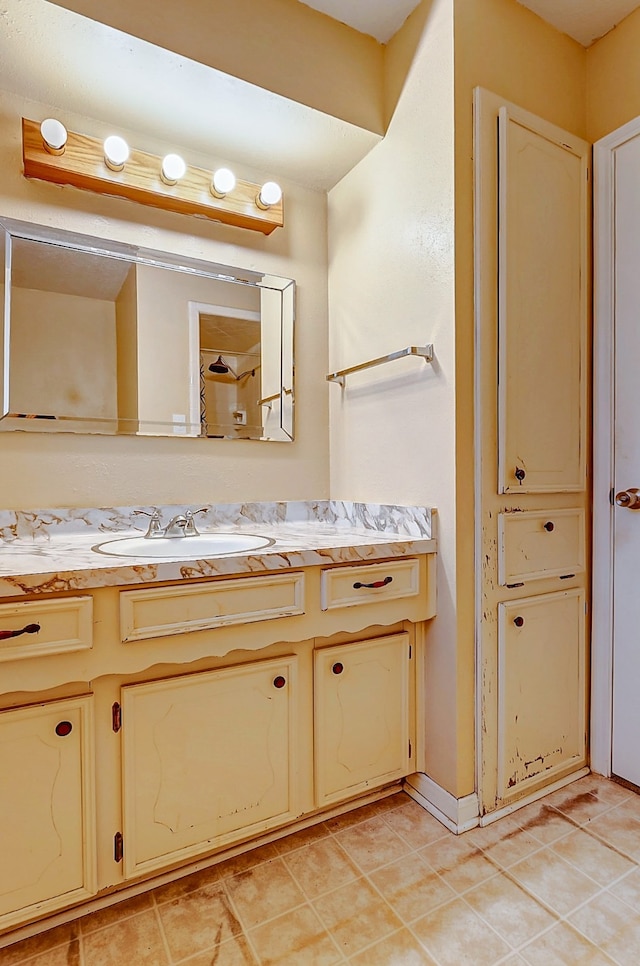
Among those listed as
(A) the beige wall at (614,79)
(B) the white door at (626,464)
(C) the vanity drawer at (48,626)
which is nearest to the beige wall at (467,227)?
(A) the beige wall at (614,79)

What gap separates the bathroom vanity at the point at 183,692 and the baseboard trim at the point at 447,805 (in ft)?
0.28

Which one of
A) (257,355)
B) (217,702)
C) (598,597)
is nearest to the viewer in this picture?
(217,702)

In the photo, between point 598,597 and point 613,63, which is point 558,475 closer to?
point 598,597

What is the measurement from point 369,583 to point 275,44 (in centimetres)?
159

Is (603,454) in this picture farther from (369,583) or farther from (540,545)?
(369,583)

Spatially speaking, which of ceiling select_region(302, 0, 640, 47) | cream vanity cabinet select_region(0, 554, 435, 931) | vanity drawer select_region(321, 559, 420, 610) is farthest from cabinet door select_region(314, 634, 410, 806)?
ceiling select_region(302, 0, 640, 47)

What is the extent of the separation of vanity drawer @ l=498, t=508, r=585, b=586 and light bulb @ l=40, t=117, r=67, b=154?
1.64 metres

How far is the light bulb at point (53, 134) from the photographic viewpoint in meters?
1.46

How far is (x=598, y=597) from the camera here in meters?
→ 1.73

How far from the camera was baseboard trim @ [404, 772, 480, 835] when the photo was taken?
1.48m

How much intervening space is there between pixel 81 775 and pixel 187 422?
1053mm

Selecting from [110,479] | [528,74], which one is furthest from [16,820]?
[528,74]

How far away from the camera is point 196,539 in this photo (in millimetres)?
1605

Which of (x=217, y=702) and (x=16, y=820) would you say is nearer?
(x=16, y=820)
